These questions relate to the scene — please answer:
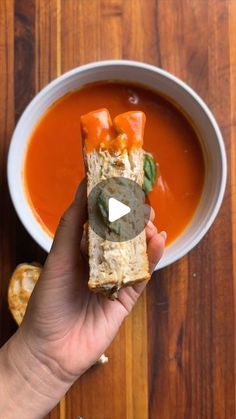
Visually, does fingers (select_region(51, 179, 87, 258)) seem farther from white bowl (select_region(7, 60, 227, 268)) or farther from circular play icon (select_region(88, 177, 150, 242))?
white bowl (select_region(7, 60, 227, 268))

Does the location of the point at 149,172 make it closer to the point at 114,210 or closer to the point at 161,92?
the point at 161,92

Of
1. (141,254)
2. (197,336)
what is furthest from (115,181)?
(197,336)

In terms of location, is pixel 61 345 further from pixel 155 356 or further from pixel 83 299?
pixel 155 356

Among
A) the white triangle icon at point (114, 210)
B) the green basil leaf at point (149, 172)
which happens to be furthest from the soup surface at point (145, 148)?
the white triangle icon at point (114, 210)

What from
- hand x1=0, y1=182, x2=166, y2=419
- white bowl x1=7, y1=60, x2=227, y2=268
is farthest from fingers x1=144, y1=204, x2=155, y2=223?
white bowl x1=7, y1=60, x2=227, y2=268

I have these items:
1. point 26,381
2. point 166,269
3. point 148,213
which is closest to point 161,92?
point 148,213
